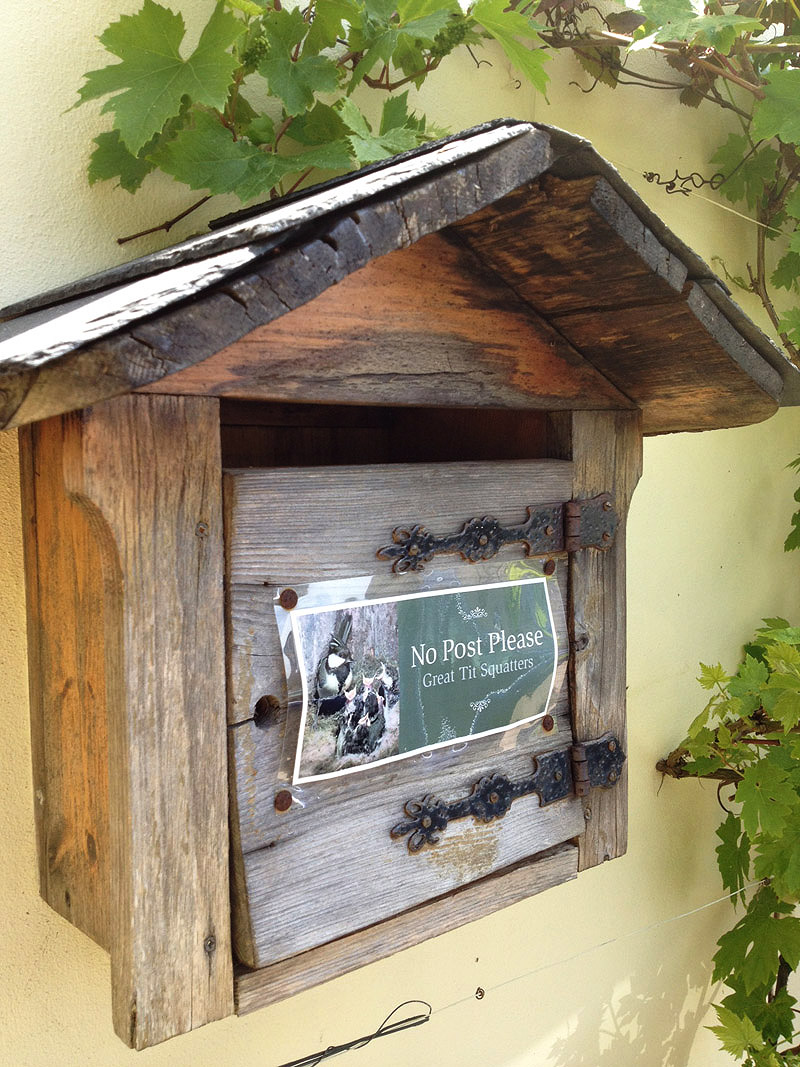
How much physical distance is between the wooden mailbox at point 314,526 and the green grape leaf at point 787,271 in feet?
2.99

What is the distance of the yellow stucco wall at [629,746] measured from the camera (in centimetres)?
109

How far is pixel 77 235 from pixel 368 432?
49cm

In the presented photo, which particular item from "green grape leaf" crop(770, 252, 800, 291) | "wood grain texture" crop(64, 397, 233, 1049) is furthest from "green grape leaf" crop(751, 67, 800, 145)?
"wood grain texture" crop(64, 397, 233, 1049)

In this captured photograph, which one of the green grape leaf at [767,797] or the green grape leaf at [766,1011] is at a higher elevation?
the green grape leaf at [767,797]

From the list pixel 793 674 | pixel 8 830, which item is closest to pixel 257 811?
pixel 8 830

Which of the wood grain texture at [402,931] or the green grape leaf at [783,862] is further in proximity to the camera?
the green grape leaf at [783,862]

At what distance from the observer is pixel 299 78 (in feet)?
3.58

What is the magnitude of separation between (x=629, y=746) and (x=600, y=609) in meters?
0.77

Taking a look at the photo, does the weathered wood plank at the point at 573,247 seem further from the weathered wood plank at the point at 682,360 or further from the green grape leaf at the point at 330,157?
the green grape leaf at the point at 330,157

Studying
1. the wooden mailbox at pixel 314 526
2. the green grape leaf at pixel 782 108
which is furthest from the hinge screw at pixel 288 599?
the green grape leaf at pixel 782 108


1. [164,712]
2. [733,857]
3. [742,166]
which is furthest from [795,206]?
[164,712]

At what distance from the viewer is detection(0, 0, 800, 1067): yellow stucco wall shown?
1087 millimetres

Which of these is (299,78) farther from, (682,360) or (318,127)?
(682,360)

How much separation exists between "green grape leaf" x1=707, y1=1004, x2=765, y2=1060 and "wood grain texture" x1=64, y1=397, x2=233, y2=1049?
53.0 inches
